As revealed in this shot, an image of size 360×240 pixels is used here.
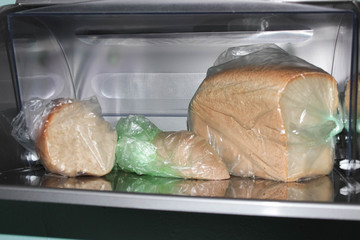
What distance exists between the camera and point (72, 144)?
2.82 ft

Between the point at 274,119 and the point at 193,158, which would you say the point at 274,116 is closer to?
the point at 274,119

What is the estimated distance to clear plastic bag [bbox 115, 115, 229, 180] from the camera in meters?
0.85

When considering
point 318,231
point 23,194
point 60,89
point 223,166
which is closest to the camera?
point 23,194

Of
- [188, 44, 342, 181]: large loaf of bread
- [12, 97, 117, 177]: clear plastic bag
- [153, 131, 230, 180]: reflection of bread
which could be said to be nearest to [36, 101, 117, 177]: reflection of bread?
[12, 97, 117, 177]: clear plastic bag

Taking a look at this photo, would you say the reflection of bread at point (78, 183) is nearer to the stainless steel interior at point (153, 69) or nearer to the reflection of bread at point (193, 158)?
the stainless steel interior at point (153, 69)

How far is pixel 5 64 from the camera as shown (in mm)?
896

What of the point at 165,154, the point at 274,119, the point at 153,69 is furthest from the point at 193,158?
the point at 153,69

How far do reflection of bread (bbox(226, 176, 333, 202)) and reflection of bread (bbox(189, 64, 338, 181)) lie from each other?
21 mm

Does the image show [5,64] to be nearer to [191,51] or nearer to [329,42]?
[191,51]

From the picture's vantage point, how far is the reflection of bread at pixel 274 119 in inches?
30.3

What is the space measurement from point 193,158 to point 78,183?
0.24m

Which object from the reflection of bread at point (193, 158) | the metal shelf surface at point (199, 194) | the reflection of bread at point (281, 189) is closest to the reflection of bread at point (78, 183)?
the metal shelf surface at point (199, 194)

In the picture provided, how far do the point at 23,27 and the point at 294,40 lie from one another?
0.63m

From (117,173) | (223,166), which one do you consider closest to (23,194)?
(117,173)
